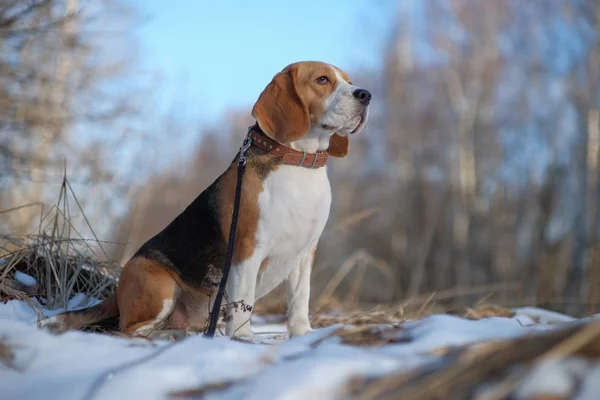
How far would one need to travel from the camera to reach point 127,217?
6082 millimetres

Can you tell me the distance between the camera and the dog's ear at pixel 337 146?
137 inches

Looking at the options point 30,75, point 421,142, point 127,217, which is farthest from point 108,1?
point 421,142

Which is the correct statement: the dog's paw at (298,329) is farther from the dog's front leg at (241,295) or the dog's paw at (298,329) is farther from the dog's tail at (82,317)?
the dog's tail at (82,317)

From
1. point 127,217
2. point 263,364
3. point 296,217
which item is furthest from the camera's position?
point 127,217

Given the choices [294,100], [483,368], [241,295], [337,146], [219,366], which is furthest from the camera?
[337,146]

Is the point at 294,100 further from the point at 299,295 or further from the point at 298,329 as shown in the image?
the point at 298,329

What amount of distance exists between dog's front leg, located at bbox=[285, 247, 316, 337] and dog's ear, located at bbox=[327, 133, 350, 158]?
2.10 ft

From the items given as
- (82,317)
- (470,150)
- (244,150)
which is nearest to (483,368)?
(244,150)

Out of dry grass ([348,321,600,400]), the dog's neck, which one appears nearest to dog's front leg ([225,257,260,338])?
the dog's neck

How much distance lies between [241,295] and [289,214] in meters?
0.48

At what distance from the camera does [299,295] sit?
10.3ft

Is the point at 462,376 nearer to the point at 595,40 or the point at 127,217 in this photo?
the point at 127,217

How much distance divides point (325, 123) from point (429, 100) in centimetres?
1723

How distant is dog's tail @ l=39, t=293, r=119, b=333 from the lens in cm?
281
